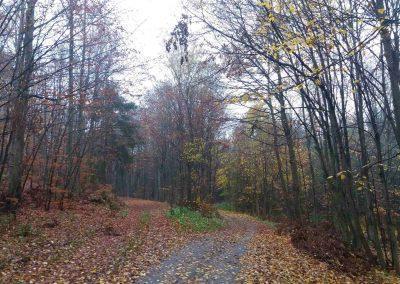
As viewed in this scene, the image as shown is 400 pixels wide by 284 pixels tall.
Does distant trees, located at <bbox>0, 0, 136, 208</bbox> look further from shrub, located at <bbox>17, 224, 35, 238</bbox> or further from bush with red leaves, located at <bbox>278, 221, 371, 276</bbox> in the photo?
bush with red leaves, located at <bbox>278, 221, 371, 276</bbox>

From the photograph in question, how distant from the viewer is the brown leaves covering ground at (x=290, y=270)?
8836 millimetres

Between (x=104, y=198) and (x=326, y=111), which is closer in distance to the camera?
(x=326, y=111)

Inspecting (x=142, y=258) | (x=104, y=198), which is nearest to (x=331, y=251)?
(x=142, y=258)

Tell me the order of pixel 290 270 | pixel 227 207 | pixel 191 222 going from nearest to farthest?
pixel 290 270 → pixel 191 222 → pixel 227 207

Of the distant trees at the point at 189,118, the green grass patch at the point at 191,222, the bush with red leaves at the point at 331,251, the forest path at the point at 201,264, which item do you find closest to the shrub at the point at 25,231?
the forest path at the point at 201,264

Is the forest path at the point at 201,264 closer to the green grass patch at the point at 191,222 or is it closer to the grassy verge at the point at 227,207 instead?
the green grass patch at the point at 191,222

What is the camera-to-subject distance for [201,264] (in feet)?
31.5

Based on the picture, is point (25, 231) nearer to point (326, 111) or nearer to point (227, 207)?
point (326, 111)

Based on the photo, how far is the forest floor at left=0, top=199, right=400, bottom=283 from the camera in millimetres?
7912

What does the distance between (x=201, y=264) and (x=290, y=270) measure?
7.66 ft

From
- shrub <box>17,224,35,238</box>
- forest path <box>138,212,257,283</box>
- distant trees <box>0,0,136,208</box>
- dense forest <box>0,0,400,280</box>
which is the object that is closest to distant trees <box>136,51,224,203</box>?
dense forest <box>0,0,400,280</box>

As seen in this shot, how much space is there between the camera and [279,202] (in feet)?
120

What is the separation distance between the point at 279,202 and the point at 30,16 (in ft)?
103

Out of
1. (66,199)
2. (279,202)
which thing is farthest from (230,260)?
(279,202)
